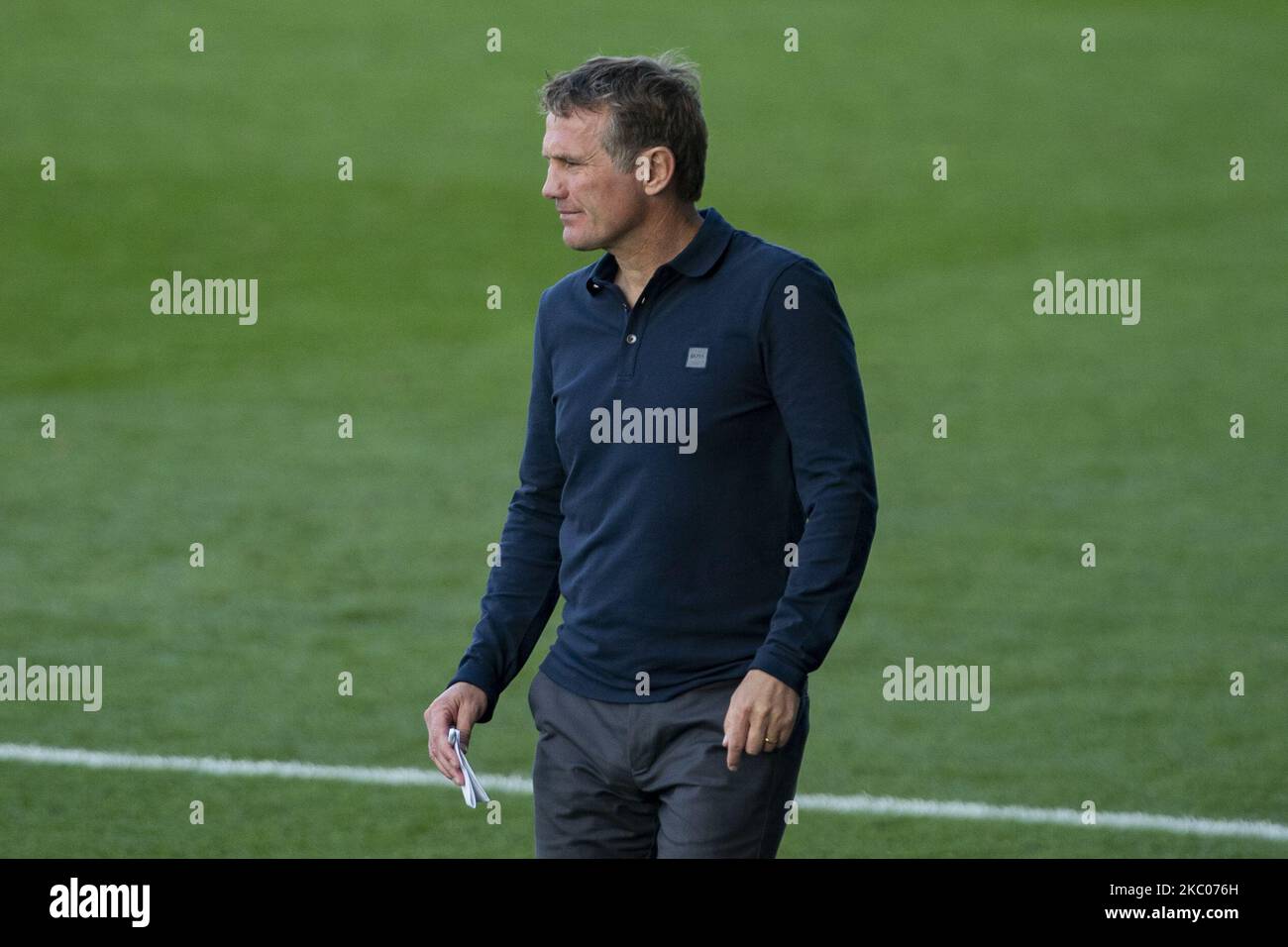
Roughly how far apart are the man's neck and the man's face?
4cm

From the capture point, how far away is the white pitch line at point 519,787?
7918 mm

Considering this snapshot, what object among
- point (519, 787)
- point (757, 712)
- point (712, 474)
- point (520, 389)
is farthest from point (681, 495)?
point (520, 389)

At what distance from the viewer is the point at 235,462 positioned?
15141 mm

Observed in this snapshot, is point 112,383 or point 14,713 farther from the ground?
point 112,383

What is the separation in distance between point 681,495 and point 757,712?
0.49m

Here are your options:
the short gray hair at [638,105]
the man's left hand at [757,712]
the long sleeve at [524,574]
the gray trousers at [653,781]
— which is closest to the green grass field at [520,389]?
the long sleeve at [524,574]

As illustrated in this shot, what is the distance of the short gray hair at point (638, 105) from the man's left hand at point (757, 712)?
1.08 metres

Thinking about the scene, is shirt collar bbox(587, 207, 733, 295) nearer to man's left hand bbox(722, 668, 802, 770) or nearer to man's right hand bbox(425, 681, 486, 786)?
man's left hand bbox(722, 668, 802, 770)

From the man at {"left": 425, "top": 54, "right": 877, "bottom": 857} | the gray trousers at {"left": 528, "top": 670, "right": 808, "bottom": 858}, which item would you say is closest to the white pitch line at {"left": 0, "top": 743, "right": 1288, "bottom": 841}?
the gray trousers at {"left": 528, "top": 670, "right": 808, "bottom": 858}

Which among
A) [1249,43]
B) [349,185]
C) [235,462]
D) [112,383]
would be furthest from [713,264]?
[1249,43]

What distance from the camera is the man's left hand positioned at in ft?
13.4

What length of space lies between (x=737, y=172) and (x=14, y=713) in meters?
18.4
